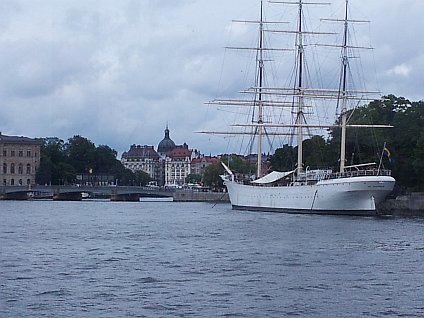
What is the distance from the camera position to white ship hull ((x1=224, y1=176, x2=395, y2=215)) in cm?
8869

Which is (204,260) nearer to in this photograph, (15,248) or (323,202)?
(15,248)

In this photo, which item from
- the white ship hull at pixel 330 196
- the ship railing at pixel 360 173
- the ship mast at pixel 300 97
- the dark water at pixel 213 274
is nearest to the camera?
the dark water at pixel 213 274

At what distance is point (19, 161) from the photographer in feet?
645

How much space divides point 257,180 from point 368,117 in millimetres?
15766

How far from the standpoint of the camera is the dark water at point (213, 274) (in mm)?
30484

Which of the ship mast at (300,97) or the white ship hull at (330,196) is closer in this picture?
the white ship hull at (330,196)

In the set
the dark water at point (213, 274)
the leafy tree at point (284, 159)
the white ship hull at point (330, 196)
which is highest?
the leafy tree at point (284, 159)

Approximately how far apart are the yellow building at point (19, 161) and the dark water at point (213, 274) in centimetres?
13451

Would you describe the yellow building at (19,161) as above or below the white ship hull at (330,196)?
above

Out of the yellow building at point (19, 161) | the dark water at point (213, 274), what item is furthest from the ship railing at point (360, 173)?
the yellow building at point (19, 161)

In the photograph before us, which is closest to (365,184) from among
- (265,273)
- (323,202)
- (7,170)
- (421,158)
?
(323,202)

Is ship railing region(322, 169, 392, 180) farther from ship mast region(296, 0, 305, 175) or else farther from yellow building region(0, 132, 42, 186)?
yellow building region(0, 132, 42, 186)

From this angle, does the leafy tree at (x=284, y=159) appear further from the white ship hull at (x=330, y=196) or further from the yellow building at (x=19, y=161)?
the yellow building at (x=19, y=161)

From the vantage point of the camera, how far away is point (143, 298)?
105 feet
